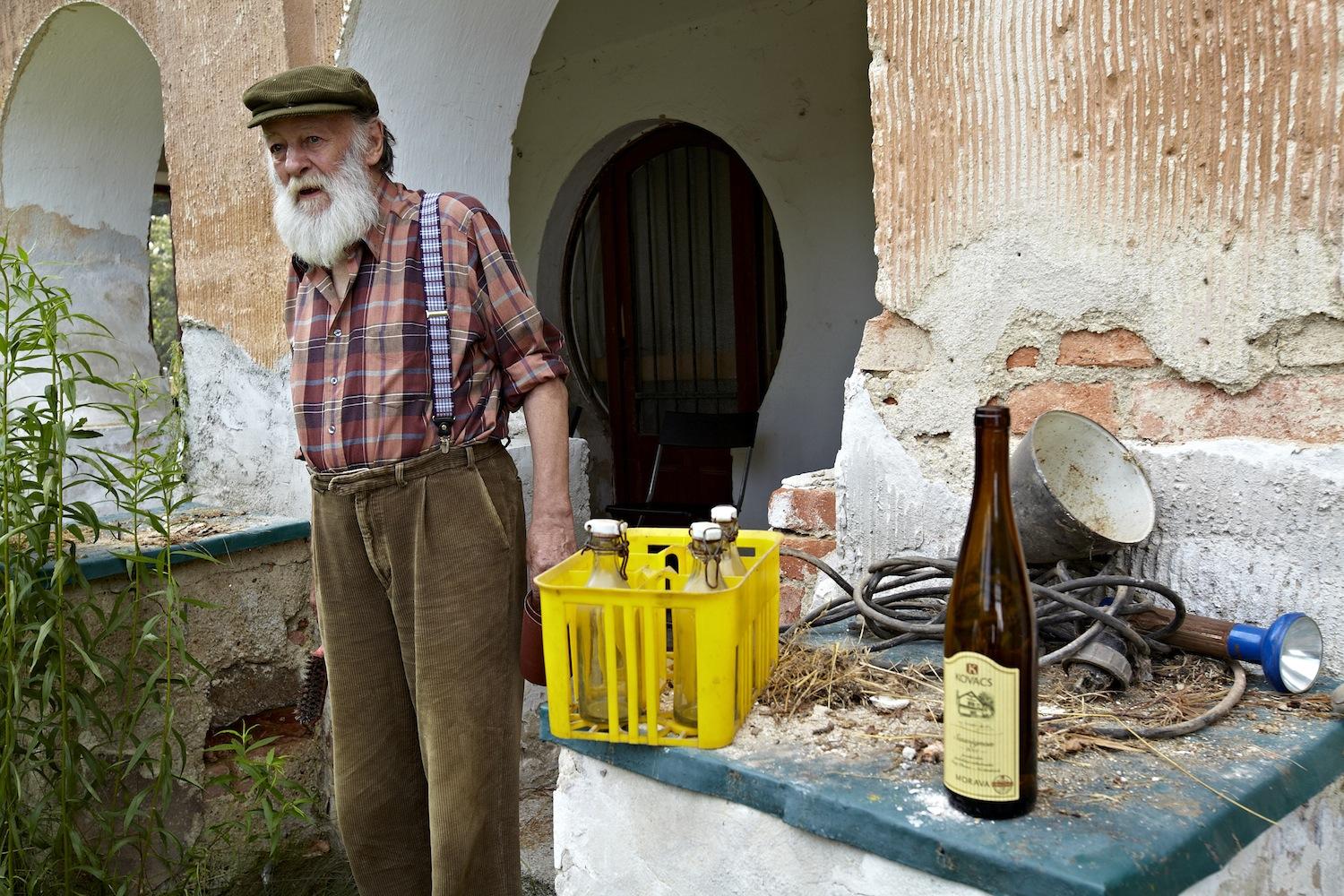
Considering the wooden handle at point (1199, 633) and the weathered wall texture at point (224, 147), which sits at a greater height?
the weathered wall texture at point (224, 147)

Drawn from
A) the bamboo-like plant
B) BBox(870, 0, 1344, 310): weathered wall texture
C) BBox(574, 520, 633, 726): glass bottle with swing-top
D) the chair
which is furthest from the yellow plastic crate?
the chair

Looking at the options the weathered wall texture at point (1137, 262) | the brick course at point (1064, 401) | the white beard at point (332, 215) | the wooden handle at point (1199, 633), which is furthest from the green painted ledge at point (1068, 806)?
the white beard at point (332, 215)

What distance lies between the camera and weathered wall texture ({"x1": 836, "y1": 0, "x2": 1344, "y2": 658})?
1494 mm

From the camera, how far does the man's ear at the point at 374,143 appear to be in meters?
2.23

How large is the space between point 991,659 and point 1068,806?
0.19 meters

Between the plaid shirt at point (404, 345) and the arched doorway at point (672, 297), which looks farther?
the arched doorway at point (672, 297)

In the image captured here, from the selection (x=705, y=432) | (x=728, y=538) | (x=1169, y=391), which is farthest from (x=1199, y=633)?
(x=705, y=432)

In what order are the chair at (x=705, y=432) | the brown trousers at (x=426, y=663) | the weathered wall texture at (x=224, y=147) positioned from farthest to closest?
the chair at (x=705, y=432), the weathered wall texture at (x=224, y=147), the brown trousers at (x=426, y=663)

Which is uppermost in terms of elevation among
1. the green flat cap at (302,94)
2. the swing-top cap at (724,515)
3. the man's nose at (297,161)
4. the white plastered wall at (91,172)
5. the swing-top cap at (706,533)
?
the white plastered wall at (91,172)

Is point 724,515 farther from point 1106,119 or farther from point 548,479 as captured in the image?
point 1106,119

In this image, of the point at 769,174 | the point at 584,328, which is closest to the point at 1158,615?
the point at 769,174

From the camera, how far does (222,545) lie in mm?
3279

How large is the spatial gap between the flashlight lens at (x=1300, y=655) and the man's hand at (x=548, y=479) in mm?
1280

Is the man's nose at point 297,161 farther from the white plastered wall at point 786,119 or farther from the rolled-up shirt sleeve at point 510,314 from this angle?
the white plastered wall at point 786,119
